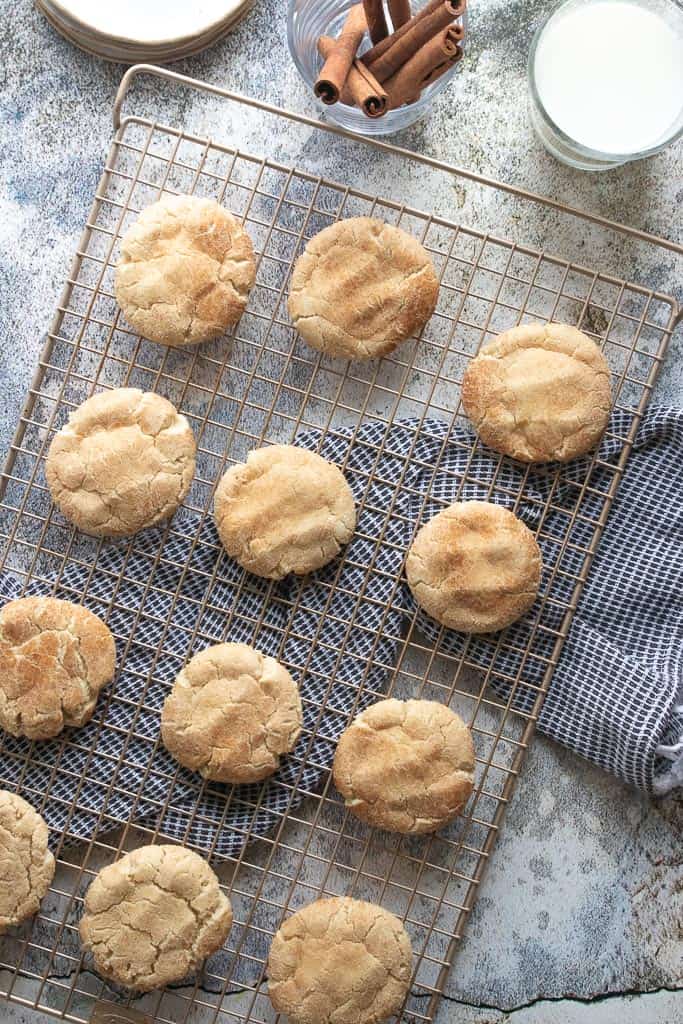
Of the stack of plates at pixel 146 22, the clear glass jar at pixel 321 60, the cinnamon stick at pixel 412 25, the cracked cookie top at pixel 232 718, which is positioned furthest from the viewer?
the stack of plates at pixel 146 22

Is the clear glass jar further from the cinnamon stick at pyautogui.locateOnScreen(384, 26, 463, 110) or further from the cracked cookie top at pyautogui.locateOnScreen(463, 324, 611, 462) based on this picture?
the cracked cookie top at pyautogui.locateOnScreen(463, 324, 611, 462)

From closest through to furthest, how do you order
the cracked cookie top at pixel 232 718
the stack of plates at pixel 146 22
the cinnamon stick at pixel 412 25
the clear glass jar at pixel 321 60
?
the cinnamon stick at pixel 412 25, the cracked cookie top at pixel 232 718, the clear glass jar at pixel 321 60, the stack of plates at pixel 146 22

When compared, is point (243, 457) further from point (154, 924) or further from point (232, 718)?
point (154, 924)

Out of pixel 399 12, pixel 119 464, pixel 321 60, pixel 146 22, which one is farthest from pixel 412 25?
pixel 119 464

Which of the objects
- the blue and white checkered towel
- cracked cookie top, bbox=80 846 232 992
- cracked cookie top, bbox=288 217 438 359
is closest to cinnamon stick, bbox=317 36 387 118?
cracked cookie top, bbox=288 217 438 359

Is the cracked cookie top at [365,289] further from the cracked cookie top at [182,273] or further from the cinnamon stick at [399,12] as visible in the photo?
the cinnamon stick at [399,12]

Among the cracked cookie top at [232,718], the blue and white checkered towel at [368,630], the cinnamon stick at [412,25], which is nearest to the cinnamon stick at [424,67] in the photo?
the cinnamon stick at [412,25]

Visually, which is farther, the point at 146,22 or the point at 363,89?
the point at 146,22
